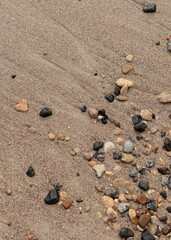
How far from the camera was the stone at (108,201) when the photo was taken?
310 cm

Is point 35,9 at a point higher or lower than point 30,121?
higher

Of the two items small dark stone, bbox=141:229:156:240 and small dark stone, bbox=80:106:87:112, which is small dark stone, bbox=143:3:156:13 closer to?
small dark stone, bbox=80:106:87:112

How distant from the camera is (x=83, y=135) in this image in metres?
3.44

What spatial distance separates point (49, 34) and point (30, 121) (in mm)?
1105

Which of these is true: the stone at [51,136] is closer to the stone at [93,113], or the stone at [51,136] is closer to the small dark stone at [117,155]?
the stone at [93,113]

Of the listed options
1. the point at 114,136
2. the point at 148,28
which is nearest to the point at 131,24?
the point at 148,28

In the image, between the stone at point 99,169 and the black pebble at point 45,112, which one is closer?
the stone at point 99,169

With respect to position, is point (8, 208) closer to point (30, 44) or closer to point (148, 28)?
point (30, 44)

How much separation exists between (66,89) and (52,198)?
1.16 meters

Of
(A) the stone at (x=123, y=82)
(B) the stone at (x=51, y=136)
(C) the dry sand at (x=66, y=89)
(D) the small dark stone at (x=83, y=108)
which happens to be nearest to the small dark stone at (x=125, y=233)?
(C) the dry sand at (x=66, y=89)

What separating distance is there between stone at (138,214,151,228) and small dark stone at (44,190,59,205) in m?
0.71

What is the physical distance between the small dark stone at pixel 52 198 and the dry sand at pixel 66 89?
0.17 feet

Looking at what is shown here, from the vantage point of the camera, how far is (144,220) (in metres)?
3.01

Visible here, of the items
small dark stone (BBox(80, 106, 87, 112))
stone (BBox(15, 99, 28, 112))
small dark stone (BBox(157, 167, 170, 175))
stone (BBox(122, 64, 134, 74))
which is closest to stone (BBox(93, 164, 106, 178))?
small dark stone (BBox(157, 167, 170, 175))
